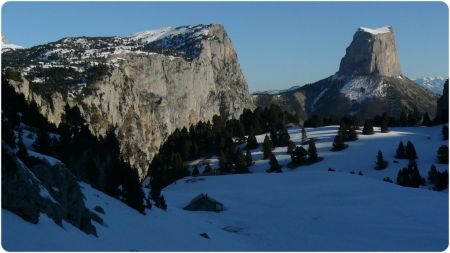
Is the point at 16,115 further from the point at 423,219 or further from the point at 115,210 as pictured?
the point at 423,219

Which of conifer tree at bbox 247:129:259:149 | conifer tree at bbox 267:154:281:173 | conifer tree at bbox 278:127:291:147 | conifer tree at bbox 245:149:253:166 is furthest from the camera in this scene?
conifer tree at bbox 278:127:291:147

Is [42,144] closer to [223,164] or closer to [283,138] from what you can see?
[223,164]

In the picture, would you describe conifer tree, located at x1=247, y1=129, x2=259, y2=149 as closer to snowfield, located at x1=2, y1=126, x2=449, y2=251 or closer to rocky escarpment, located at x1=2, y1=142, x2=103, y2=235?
snowfield, located at x1=2, y1=126, x2=449, y2=251

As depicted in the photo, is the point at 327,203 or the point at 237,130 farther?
the point at 237,130

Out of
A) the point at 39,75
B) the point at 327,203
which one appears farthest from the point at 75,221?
the point at 39,75

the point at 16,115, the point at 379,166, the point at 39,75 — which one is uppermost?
the point at 39,75

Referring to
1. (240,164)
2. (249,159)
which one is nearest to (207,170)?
(240,164)

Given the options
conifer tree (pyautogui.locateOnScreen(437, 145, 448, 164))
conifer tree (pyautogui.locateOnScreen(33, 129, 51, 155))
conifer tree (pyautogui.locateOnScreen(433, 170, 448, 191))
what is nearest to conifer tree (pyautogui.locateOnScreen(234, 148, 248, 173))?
conifer tree (pyautogui.locateOnScreen(437, 145, 448, 164))
